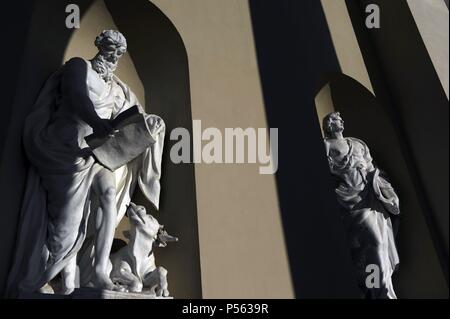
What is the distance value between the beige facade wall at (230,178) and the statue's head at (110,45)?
599 millimetres

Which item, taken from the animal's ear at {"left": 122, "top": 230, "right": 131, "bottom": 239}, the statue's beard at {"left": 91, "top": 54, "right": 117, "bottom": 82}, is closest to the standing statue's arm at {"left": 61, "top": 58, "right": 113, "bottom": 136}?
the statue's beard at {"left": 91, "top": 54, "right": 117, "bottom": 82}

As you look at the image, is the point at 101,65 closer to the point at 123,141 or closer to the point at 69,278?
the point at 123,141

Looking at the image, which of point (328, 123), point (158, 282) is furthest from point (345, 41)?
point (158, 282)

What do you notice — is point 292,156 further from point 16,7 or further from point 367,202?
point 16,7

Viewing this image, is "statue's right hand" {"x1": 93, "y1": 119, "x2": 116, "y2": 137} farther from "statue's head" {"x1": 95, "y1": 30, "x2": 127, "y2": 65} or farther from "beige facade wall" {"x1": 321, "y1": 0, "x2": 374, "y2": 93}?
"beige facade wall" {"x1": 321, "y1": 0, "x2": 374, "y2": 93}

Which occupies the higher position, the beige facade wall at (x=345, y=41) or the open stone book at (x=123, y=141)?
the beige facade wall at (x=345, y=41)

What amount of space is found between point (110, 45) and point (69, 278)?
1.71 metres

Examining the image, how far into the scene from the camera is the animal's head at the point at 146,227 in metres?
4.68

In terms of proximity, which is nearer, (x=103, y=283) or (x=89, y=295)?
(x=89, y=295)

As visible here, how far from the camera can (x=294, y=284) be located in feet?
16.0

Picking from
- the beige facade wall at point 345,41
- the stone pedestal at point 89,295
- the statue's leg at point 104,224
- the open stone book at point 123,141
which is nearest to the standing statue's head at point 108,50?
the open stone book at point 123,141

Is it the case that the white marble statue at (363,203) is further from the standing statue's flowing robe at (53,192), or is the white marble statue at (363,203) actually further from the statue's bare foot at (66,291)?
the statue's bare foot at (66,291)

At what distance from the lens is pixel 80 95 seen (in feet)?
15.0

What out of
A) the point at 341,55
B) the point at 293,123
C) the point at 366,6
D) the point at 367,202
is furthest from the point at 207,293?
the point at 366,6
